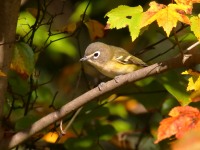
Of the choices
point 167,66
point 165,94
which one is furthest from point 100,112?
point 167,66

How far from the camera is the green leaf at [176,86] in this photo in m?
1.85

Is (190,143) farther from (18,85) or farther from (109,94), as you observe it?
(18,85)

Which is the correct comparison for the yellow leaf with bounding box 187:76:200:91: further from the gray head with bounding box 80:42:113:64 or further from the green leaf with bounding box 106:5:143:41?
the gray head with bounding box 80:42:113:64

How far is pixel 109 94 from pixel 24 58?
498 mm

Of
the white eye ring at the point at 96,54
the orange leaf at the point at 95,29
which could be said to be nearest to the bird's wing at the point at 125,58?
the white eye ring at the point at 96,54

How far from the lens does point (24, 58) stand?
187cm

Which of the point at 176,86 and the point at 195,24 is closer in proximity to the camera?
the point at 195,24

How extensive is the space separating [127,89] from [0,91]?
821 millimetres

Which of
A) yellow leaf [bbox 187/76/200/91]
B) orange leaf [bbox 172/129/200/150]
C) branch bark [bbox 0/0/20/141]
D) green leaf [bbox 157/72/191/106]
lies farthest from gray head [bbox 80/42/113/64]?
orange leaf [bbox 172/129/200/150]

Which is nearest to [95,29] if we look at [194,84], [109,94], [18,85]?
[109,94]

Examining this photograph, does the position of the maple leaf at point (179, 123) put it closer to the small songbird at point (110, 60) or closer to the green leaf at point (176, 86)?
the green leaf at point (176, 86)

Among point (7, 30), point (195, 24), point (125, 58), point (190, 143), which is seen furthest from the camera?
point (125, 58)

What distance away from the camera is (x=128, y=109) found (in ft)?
10.9

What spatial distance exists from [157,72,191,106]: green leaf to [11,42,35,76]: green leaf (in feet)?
1.98
